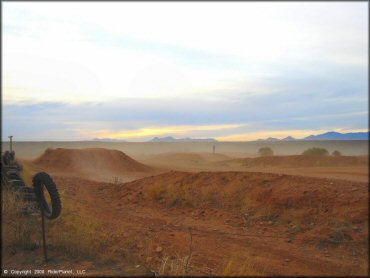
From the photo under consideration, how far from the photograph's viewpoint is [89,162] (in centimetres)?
2722

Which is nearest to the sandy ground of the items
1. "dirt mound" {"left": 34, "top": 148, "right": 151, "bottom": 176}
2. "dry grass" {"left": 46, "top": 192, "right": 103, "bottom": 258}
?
"dry grass" {"left": 46, "top": 192, "right": 103, "bottom": 258}

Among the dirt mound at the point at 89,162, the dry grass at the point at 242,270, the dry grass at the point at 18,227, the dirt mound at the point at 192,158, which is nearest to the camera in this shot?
the dry grass at the point at 242,270

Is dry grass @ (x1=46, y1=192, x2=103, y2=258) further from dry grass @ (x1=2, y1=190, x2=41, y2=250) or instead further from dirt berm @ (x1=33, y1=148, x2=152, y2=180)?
dirt berm @ (x1=33, y1=148, x2=152, y2=180)

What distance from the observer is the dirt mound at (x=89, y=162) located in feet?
83.1

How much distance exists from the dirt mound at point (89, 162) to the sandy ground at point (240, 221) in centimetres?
907

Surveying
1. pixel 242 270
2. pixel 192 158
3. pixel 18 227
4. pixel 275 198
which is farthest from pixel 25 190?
pixel 192 158

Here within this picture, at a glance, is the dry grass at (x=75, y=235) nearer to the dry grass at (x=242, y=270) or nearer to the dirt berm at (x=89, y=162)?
the dry grass at (x=242, y=270)

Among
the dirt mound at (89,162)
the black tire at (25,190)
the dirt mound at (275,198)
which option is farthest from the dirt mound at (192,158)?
the black tire at (25,190)

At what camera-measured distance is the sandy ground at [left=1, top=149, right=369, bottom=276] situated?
6.54 m

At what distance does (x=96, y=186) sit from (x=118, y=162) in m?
9.30

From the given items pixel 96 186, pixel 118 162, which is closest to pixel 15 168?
pixel 96 186

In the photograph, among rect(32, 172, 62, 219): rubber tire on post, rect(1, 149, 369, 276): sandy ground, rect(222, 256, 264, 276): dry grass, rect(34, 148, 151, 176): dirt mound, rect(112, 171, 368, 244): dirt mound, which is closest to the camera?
rect(222, 256, 264, 276): dry grass

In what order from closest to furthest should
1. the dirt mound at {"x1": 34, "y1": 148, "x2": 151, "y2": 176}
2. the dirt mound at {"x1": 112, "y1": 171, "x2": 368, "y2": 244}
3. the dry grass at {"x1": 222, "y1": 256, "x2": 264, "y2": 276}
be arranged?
the dry grass at {"x1": 222, "y1": 256, "x2": 264, "y2": 276}
the dirt mound at {"x1": 112, "y1": 171, "x2": 368, "y2": 244}
the dirt mound at {"x1": 34, "y1": 148, "x2": 151, "y2": 176}

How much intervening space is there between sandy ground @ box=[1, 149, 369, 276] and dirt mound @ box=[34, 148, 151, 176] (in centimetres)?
907
